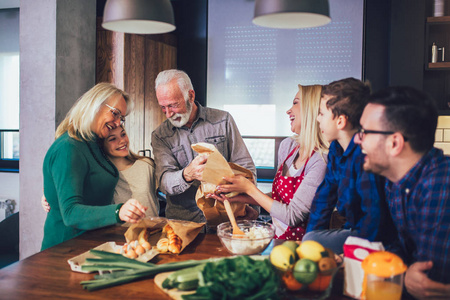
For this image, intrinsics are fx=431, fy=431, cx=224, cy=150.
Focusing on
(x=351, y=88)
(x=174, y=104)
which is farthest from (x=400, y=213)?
(x=174, y=104)

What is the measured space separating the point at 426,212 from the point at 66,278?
121cm

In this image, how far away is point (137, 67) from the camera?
420 cm

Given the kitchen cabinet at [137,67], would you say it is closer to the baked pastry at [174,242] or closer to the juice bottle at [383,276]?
the baked pastry at [174,242]

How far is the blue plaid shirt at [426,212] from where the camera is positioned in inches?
52.5

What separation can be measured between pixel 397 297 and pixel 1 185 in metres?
5.08

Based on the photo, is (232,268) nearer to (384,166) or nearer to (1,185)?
(384,166)

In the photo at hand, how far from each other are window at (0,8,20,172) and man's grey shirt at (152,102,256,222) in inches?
130

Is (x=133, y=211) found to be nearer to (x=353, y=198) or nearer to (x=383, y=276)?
(x=353, y=198)

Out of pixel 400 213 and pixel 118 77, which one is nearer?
pixel 400 213

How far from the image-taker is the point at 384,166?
4.89 ft

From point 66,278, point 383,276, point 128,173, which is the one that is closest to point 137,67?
point 128,173

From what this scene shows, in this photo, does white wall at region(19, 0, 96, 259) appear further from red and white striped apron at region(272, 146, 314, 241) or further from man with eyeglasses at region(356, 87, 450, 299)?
man with eyeglasses at region(356, 87, 450, 299)

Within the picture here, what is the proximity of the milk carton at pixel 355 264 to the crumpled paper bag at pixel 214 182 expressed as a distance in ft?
2.66

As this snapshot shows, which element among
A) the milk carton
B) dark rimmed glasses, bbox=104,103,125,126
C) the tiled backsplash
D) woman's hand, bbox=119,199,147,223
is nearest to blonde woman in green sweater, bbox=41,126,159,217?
dark rimmed glasses, bbox=104,103,125,126
